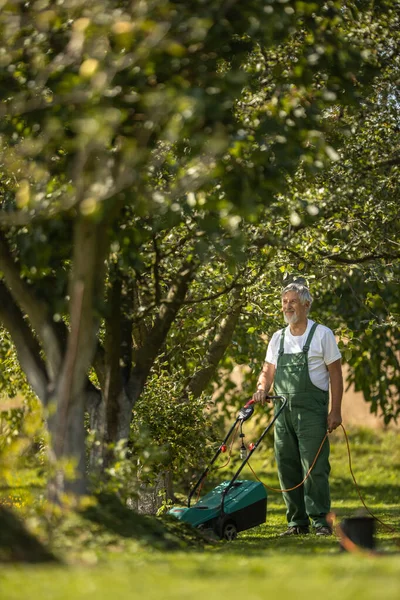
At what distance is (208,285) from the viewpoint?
820 cm

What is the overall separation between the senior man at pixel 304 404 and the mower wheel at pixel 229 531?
0.57 m

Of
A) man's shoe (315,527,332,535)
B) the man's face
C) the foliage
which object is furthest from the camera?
the foliage

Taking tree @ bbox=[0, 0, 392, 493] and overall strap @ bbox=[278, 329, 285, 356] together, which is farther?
overall strap @ bbox=[278, 329, 285, 356]

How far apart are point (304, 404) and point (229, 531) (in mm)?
1097

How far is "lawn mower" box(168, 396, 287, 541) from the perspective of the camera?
23.8 ft

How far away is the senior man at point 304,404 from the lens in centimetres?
769

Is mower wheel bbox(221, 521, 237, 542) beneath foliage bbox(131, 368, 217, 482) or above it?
beneath

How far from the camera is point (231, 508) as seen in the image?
290 inches

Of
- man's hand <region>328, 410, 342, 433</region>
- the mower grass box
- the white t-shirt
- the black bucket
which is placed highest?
the white t-shirt

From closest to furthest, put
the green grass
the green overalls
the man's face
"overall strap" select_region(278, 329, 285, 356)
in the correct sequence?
the green grass, the green overalls, the man's face, "overall strap" select_region(278, 329, 285, 356)

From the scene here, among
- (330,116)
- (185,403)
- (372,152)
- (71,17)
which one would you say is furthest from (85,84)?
(185,403)

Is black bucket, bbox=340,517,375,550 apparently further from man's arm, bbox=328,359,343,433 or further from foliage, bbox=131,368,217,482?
foliage, bbox=131,368,217,482

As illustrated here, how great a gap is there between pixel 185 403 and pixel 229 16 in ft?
13.1

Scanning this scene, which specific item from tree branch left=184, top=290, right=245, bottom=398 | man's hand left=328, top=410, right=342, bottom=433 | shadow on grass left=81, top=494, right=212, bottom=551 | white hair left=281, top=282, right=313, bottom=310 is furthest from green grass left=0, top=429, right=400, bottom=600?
tree branch left=184, top=290, right=245, bottom=398
